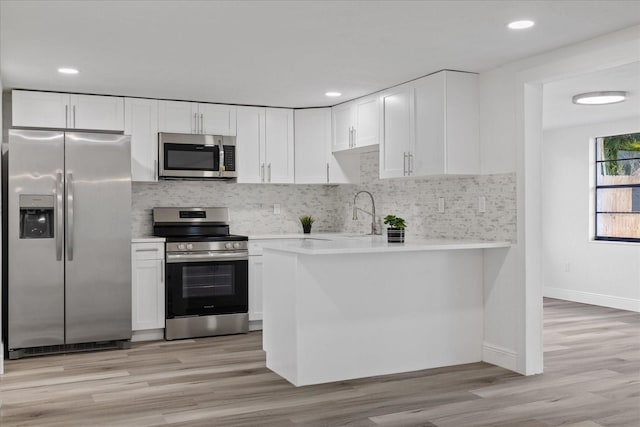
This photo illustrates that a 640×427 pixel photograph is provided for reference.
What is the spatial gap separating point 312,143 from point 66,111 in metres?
2.40

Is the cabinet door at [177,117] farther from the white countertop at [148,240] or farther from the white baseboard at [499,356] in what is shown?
the white baseboard at [499,356]

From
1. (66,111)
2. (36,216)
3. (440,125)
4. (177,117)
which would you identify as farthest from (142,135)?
(440,125)

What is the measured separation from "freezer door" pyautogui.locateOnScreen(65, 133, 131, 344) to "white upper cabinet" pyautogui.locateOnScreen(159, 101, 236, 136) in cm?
69

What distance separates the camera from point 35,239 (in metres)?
5.03

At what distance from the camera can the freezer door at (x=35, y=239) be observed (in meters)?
4.97

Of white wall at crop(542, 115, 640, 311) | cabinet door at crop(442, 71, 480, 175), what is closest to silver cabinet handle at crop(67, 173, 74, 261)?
cabinet door at crop(442, 71, 480, 175)

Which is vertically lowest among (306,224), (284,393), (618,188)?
(284,393)

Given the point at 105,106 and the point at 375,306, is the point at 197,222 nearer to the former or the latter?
the point at 105,106

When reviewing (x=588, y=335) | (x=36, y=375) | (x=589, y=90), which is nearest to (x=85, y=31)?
(x=36, y=375)

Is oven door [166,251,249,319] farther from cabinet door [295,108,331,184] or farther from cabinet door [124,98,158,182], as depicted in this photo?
cabinet door [295,108,331,184]

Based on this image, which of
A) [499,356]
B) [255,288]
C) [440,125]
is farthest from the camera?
[255,288]

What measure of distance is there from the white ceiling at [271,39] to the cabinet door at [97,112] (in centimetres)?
22

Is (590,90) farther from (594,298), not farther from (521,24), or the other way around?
(594,298)

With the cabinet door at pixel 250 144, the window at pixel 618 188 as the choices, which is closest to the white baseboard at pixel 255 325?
the cabinet door at pixel 250 144
